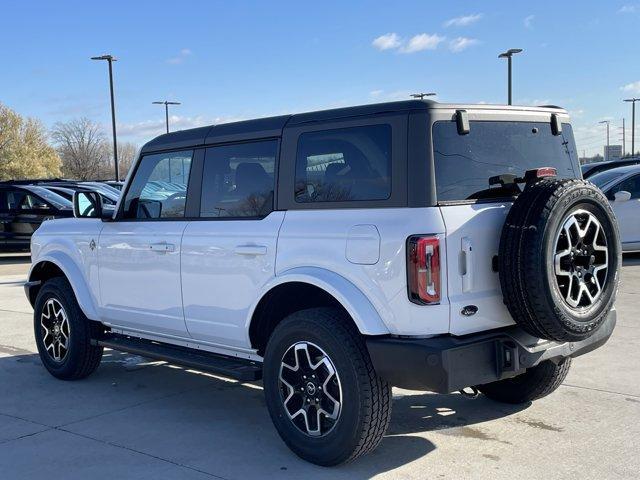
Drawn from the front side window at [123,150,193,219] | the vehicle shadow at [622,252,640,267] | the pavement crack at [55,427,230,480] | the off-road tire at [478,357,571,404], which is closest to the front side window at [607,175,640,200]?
the vehicle shadow at [622,252,640,267]

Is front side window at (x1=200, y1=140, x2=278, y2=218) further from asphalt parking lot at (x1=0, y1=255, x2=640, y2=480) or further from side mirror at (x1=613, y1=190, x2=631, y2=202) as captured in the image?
side mirror at (x1=613, y1=190, x2=631, y2=202)

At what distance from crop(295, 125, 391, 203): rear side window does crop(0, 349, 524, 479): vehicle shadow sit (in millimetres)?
1542

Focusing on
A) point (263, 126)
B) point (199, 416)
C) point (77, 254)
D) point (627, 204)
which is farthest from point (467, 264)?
point (627, 204)

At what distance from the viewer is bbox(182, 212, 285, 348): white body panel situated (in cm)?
430

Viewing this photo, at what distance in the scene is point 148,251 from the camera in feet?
16.8

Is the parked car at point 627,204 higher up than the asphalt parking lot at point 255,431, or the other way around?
the parked car at point 627,204

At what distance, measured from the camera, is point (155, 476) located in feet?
12.9

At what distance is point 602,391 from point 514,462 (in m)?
1.63

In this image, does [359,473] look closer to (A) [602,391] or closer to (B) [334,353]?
(B) [334,353]

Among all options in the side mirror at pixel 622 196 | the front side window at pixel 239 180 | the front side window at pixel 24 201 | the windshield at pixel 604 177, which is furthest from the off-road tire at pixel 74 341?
the front side window at pixel 24 201

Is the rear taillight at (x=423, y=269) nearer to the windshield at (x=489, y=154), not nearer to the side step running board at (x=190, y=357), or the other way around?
the windshield at (x=489, y=154)

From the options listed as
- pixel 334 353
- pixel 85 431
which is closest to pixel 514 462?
pixel 334 353

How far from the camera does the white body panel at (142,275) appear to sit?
4.95 meters

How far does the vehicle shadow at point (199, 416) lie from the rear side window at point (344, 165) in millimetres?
1542
